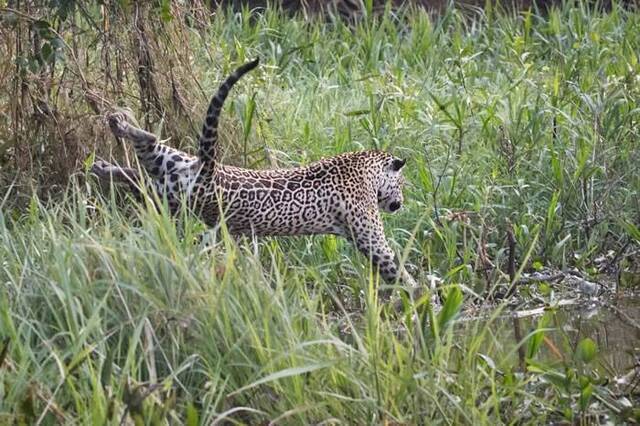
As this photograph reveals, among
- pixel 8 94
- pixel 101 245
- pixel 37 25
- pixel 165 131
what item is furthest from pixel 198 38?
pixel 101 245

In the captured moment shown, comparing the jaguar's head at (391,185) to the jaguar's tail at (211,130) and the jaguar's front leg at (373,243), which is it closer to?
the jaguar's front leg at (373,243)

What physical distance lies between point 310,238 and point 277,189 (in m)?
0.75

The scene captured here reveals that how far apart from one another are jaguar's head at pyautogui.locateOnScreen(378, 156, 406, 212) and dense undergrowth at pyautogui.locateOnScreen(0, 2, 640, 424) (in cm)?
17

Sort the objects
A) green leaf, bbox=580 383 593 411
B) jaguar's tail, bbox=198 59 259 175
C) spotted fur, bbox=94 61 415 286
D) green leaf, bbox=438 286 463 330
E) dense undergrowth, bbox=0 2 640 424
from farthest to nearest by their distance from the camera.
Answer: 1. spotted fur, bbox=94 61 415 286
2. jaguar's tail, bbox=198 59 259 175
3. green leaf, bbox=438 286 463 330
4. green leaf, bbox=580 383 593 411
5. dense undergrowth, bbox=0 2 640 424

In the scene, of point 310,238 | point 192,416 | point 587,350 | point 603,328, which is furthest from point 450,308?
point 310,238

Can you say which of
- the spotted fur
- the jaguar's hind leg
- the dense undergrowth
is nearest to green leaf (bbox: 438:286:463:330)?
the dense undergrowth

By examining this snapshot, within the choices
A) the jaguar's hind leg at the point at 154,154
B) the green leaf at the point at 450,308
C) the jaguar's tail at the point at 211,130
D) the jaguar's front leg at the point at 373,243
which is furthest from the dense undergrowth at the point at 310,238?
the jaguar's tail at the point at 211,130

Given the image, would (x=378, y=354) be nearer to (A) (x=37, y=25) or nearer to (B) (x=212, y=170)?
(B) (x=212, y=170)

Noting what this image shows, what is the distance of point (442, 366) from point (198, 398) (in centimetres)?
76

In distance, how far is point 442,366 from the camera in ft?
15.8

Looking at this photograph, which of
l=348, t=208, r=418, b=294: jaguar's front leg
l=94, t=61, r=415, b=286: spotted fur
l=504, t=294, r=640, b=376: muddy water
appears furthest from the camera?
l=348, t=208, r=418, b=294: jaguar's front leg

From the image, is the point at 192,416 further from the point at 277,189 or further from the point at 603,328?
the point at 603,328

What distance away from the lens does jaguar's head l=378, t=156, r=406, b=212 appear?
757cm

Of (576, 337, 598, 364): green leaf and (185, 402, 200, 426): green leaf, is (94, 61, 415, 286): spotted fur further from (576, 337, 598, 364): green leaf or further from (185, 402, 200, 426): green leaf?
(185, 402, 200, 426): green leaf
